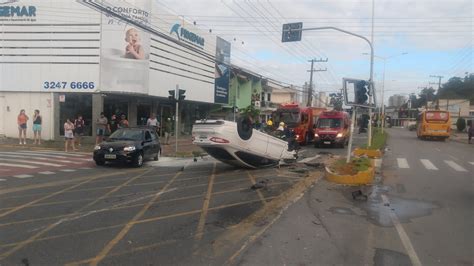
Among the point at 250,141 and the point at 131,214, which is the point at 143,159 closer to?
the point at 250,141

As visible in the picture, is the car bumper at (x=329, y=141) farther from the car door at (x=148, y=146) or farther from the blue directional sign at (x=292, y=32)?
the car door at (x=148, y=146)

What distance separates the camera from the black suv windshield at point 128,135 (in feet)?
58.0

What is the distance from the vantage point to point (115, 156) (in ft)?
53.8

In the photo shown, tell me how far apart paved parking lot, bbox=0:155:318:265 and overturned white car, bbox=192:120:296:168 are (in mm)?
993

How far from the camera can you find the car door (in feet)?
57.8

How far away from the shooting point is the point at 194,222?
8.10 metres

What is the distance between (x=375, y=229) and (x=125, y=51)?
20.8 meters

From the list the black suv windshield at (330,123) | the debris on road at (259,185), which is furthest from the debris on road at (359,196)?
the black suv windshield at (330,123)

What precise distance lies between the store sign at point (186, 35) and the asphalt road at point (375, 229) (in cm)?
2147

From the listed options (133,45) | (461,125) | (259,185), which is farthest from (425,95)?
(259,185)

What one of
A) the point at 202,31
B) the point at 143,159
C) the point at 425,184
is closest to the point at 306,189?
the point at 425,184

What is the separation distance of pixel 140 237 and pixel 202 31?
31.1m

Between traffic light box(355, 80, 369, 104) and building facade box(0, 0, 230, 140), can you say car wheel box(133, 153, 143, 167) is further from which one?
building facade box(0, 0, 230, 140)

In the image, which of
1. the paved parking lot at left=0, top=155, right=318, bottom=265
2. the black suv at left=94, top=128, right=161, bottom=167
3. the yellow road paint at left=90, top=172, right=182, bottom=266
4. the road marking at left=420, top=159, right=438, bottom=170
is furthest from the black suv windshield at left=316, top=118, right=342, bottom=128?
the yellow road paint at left=90, top=172, right=182, bottom=266
